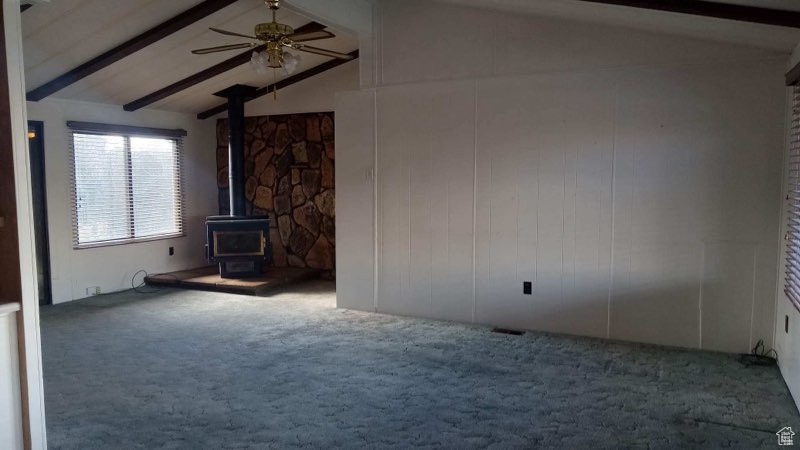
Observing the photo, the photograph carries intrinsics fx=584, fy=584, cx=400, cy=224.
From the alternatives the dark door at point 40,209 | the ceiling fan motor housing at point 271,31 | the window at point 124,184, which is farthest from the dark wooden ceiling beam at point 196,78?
the ceiling fan motor housing at point 271,31

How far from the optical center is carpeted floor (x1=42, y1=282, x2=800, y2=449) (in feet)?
10.0

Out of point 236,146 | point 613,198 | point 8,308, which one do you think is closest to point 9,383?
point 8,308

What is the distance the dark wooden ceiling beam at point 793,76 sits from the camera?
136 inches

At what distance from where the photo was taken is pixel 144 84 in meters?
6.41

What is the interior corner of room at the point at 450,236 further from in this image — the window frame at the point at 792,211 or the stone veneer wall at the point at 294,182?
the stone veneer wall at the point at 294,182

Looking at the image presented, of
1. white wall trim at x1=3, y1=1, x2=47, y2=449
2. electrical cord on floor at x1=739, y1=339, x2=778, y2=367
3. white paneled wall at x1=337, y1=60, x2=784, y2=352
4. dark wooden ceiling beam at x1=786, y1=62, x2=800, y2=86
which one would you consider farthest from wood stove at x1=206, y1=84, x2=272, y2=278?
dark wooden ceiling beam at x1=786, y1=62, x2=800, y2=86

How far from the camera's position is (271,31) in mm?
4133

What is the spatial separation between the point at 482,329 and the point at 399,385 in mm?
1531

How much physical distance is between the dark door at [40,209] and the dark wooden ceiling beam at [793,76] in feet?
21.4

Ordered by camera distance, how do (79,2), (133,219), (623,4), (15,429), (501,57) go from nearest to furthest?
(15,429) < (623,4) < (79,2) < (501,57) < (133,219)

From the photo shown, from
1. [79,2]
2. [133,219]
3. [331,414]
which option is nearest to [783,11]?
[331,414]

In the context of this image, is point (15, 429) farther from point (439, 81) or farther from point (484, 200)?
point (439, 81)

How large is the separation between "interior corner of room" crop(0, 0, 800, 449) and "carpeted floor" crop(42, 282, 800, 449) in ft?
0.08

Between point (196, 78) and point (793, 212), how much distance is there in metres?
5.75
